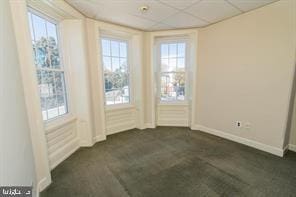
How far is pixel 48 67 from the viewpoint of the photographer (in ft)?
8.00

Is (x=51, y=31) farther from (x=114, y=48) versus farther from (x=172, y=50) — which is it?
(x=172, y=50)

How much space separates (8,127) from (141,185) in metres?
1.51

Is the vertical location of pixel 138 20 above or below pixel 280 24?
above

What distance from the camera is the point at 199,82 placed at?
374 cm

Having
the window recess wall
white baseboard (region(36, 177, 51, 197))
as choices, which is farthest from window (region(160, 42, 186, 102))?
white baseboard (region(36, 177, 51, 197))

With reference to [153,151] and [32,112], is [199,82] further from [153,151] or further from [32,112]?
[32,112]

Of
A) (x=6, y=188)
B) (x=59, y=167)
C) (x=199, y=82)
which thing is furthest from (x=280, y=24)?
(x=59, y=167)

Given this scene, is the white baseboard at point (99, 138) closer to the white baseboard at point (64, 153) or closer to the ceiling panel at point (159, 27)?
the white baseboard at point (64, 153)

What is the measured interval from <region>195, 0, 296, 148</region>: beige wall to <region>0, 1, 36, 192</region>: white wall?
3273mm

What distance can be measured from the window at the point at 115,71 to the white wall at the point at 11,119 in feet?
6.70

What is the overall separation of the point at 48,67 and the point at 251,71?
3.35m

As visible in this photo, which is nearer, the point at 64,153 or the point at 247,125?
the point at 64,153

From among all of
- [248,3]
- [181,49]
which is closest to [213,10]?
[248,3]

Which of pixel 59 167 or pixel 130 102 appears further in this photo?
pixel 130 102
